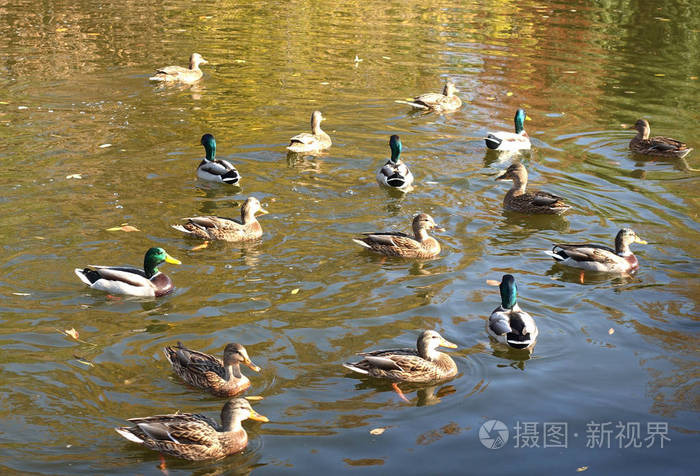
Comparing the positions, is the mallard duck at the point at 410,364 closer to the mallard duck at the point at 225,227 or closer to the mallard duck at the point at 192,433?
the mallard duck at the point at 192,433

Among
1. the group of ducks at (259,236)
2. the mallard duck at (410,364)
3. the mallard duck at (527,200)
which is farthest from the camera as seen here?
the mallard duck at (527,200)

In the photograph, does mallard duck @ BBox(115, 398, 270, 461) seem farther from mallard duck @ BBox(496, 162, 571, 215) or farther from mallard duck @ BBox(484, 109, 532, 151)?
mallard duck @ BBox(484, 109, 532, 151)

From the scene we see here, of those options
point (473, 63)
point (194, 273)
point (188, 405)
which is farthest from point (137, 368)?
point (473, 63)

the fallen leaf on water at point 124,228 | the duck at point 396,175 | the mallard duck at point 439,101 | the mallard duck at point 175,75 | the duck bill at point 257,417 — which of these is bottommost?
the duck bill at point 257,417

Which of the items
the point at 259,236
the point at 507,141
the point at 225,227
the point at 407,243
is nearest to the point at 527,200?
the point at 507,141

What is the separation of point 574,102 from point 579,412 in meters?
13.5

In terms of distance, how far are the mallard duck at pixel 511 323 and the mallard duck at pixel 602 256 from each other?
2.05 metres

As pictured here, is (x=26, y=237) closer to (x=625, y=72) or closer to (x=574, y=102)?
(x=574, y=102)

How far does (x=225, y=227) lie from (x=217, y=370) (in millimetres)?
4111

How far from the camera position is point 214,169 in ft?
50.6

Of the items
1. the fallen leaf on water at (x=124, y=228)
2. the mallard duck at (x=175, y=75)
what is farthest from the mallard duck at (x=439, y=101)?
the fallen leaf on water at (x=124, y=228)

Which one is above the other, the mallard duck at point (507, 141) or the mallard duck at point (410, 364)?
the mallard duck at point (507, 141)

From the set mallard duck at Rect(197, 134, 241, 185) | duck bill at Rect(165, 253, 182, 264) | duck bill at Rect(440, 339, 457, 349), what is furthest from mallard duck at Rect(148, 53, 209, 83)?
duck bill at Rect(440, 339, 457, 349)

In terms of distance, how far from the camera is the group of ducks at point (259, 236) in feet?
27.5
